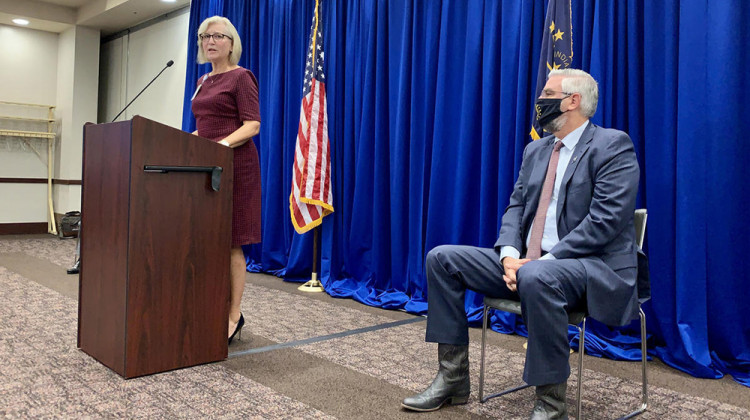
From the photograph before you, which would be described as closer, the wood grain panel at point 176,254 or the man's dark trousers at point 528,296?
the man's dark trousers at point 528,296

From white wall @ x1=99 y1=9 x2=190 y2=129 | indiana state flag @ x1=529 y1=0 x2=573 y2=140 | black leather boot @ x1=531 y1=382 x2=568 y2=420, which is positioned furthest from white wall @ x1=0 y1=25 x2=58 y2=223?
black leather boot @ x1=531 y1=382 x2=568 y2=420

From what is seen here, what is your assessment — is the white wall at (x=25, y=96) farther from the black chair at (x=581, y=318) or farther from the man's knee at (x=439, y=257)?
the black chair at (x=581, y=318)

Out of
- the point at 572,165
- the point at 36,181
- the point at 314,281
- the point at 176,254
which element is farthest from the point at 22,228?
the point at 572,165

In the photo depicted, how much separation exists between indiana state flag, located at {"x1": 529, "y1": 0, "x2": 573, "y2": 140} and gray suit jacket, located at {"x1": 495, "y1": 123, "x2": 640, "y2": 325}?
0.91 metres

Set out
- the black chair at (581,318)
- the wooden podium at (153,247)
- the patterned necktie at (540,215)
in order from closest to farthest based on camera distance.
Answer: the black chair at (581,318) < the patterned necktie at (540,215) < the wooden podium at (153,247)

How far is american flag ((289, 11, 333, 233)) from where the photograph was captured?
4055mm

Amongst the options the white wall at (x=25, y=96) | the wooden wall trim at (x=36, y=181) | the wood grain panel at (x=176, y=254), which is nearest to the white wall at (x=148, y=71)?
the white wall at (x=25, y=96)

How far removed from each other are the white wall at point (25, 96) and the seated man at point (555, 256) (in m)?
7.38

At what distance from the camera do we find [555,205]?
1.93 m

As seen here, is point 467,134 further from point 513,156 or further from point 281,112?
point 281,112

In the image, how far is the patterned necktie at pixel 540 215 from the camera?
1.92 m

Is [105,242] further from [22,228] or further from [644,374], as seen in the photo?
[22,228]

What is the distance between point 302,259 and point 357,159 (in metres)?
0.90

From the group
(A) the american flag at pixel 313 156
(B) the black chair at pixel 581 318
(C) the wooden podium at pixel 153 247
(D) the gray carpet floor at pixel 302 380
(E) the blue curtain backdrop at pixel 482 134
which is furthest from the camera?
(A) the american flag at pixel 313 156
